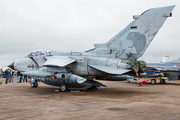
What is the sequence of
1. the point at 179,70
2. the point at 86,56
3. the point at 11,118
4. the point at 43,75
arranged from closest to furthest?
1. the point at 11,118
2. the point at 43,75
3. the point at 86,56
4. the point at 179,70

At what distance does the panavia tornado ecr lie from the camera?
38.3ft

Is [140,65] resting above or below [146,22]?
below

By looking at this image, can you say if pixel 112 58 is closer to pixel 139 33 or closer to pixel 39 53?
pixel 139 33

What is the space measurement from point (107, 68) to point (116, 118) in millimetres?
6483

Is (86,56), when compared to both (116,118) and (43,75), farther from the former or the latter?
(116,118)

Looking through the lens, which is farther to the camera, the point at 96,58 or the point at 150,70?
the point at 150,70

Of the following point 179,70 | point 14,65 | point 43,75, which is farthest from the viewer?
point 179,70

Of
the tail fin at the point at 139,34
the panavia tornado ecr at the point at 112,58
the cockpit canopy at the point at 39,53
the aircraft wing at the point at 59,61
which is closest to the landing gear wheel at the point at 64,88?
the panavia tornado ecr at the point at 112,58

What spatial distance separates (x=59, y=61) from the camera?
12.5 m

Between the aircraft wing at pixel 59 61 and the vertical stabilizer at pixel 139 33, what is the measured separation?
3117mm

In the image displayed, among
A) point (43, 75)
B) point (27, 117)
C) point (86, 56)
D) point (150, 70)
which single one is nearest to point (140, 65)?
point (86, 56)

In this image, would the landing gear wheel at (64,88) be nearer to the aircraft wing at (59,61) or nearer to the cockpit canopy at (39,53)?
the aircraft wing at (59,61)

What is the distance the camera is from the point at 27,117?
569cm

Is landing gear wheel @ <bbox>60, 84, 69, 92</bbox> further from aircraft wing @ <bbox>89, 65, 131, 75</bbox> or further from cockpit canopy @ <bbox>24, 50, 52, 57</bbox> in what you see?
cockpit canopy @ <bbox>24, 50, 52, 57</bbox>
